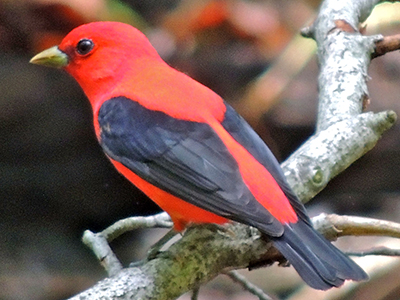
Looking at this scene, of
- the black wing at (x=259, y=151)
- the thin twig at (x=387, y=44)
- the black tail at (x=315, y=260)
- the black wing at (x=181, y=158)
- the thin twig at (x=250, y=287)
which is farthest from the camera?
the thin twig at (x=387, y=44)

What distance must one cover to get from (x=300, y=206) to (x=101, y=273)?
1.79m

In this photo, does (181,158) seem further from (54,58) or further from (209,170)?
(54,58)

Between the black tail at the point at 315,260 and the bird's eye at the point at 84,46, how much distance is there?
1021mm

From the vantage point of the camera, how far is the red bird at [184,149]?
169 cm

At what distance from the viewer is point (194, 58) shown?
354cm

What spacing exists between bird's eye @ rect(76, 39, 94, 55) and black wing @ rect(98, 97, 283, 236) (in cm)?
27

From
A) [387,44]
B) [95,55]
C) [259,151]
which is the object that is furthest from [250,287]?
[387,44]

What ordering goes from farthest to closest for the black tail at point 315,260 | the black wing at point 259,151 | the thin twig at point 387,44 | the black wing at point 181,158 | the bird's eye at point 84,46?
the thin twig at point 387,44 → the bird's eye at point 84,46 → the black wing at point 259,151 → the black wing at point 181,158 → the black tail at point 315,260

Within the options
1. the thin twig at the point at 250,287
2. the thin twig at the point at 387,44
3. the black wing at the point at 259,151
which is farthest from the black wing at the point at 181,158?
the thin twig at the point at 387,44

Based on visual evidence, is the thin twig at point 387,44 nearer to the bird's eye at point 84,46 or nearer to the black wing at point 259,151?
the black wing at point 259,151

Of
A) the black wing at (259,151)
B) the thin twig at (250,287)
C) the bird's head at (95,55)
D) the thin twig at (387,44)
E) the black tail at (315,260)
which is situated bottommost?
the thin twig at (250,287)

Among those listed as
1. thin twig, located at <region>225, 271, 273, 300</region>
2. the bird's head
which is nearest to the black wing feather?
the bird's head

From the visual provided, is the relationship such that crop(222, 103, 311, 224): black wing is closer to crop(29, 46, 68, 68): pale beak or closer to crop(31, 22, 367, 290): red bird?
crop(31, 22, 367, 290): red bird

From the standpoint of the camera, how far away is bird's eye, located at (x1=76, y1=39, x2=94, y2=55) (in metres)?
2.26
